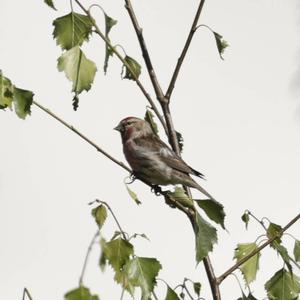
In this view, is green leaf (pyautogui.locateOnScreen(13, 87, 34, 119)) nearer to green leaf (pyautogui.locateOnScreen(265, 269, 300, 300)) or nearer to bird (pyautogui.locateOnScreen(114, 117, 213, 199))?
green leaf (pyautogui.locateOnScreen(265, 269, 300, 300))

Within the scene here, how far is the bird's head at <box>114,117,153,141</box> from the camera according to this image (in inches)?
134

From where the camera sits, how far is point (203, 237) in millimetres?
1956

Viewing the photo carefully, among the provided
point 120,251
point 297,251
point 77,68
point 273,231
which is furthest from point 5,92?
point 297,251

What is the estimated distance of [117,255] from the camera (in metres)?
1.78

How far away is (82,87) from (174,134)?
317 mm

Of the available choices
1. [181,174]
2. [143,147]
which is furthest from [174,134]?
[143,147]

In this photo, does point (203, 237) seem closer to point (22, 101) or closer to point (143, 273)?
point (143, 273)

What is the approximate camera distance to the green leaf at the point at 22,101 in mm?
1867

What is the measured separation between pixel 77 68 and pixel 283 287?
2.82 feet

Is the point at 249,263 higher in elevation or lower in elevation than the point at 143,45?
lower

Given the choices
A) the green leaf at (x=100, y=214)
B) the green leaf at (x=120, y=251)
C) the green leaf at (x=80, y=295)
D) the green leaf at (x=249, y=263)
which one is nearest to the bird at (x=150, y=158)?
the green leaf at (x=249, y=263)

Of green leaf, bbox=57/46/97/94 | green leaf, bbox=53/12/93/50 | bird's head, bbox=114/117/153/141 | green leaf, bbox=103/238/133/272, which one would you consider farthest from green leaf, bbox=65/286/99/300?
bird's head, bbox=114/117/153/141

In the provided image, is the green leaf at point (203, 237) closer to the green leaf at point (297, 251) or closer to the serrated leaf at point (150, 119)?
the green leaf at point (297, 251)

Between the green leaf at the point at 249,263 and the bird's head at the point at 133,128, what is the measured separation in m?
1.22
